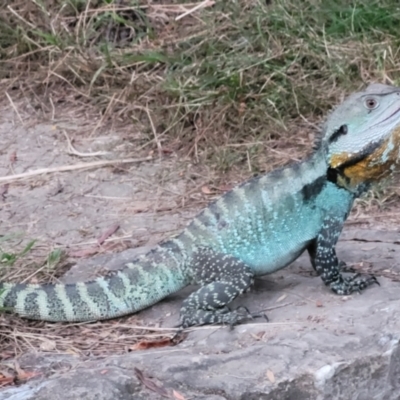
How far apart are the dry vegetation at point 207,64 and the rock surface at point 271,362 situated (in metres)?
2.11

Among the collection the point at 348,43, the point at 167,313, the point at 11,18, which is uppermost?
the point at 11,18

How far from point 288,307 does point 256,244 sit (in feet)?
1.34

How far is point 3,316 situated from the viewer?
477cm

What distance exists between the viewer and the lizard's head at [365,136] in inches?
175

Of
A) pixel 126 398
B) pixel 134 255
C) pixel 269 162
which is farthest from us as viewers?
pixel 269 162

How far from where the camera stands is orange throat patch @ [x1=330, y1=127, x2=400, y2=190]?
448cm

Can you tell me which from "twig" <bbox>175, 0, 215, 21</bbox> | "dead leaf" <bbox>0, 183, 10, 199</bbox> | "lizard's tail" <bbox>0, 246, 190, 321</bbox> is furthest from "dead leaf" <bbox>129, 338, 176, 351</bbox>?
"twig" <bbox>175, 0, 215, 21</bbox>

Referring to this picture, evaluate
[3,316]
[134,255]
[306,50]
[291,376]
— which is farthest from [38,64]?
[291,376]

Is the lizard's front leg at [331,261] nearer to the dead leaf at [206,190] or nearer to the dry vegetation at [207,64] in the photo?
the dry vegetation at [207,64]

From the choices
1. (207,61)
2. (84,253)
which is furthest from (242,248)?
(207,61)

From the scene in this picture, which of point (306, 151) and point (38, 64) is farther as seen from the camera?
point (38, 64)

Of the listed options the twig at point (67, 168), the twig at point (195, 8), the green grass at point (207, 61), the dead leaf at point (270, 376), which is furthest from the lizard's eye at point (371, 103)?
the twig at point (195, 8)

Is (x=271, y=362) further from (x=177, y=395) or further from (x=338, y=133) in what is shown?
(x=338, y=133)

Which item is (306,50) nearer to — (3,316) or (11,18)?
(11,18)
